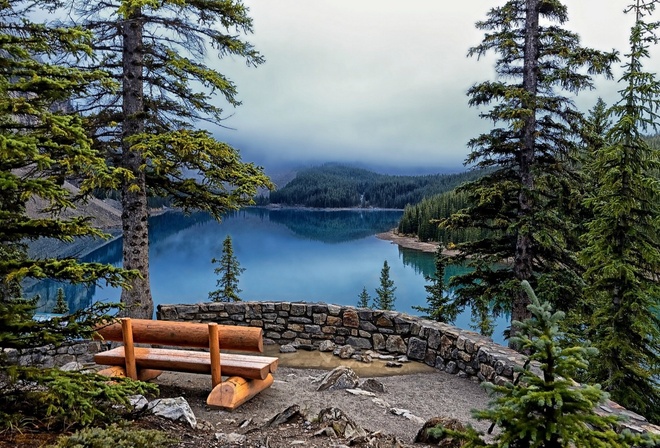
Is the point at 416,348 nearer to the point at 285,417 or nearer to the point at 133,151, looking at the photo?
the point at 285,417

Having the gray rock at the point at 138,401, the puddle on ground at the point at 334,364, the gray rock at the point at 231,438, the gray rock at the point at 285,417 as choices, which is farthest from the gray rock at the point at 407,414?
the gray rock at the point at 138,401

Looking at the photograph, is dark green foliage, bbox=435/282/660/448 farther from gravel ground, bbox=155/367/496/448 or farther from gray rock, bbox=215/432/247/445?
gray rock, bbox=215/432/247/445

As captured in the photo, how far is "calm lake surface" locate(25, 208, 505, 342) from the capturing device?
4334 cm

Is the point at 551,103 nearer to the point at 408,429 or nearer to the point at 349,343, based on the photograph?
the point at 349,343

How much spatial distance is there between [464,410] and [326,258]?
63380mm

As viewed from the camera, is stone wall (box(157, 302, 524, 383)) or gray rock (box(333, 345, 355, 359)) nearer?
stone wall (box(157, 302, 524, 383))

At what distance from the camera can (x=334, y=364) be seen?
28.8 feet

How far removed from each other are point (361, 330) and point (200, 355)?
3.91 m

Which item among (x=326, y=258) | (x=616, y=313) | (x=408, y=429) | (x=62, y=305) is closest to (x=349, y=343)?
(x=408, y=429)

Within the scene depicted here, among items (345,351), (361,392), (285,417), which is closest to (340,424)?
(285,417)

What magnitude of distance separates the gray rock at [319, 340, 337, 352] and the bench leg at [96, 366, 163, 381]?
345 cm

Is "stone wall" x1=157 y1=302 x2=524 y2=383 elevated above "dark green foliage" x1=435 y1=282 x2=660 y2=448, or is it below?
below

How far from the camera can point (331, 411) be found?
487 cm

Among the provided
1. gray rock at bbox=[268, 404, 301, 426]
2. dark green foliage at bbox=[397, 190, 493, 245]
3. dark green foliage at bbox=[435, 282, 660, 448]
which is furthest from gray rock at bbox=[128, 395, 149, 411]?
dark green foliage at bbox=[397, 190, 493, 245]
